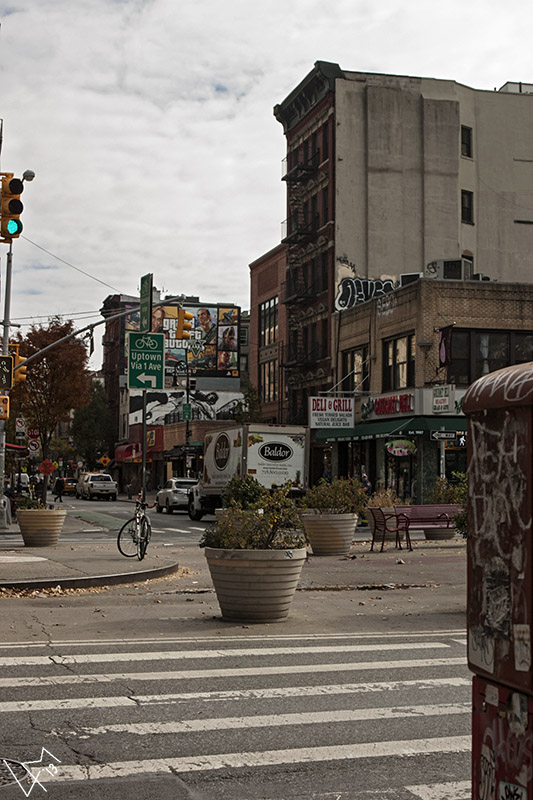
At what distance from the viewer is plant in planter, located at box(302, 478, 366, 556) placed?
831 inches

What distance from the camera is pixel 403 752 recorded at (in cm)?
Result: 591

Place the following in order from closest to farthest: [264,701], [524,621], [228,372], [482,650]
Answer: [524,621] < [482,650] < [264,701] < [228,372]

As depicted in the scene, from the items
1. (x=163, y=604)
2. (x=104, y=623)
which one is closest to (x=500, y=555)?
(x=104, y=623)

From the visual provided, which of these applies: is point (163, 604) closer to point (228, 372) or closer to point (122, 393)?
point (228, 372)

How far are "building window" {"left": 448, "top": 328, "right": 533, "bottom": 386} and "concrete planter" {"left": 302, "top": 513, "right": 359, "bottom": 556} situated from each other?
62.3 ft

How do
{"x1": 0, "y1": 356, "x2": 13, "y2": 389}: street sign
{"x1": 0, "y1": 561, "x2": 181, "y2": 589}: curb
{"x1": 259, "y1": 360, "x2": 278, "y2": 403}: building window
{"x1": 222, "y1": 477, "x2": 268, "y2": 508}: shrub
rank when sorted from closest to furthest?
{"x1": 0, "y1": 561, "x2": 181, "y2": 589}: curb < {"x1": 0, "y1": 356, "x2": 13, "y2": 389}: street sign < {"x1": 222, "y1": 477, "x2": 268, "y2": 508}: shrub < {"x1": 259, "y1": 360, "x2": 278, "y2": 403}: building window

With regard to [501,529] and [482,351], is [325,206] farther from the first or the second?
[501,529]

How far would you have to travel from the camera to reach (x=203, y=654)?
30.3 feet

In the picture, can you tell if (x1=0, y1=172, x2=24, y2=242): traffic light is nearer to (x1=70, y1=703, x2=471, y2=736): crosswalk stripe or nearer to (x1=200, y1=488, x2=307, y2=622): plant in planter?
(x1=200, y1=488, x2=307, y2=622): plant in planter

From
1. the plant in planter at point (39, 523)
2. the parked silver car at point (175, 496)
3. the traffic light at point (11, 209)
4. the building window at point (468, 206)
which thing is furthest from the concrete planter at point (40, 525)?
the building window at point (468, 206)

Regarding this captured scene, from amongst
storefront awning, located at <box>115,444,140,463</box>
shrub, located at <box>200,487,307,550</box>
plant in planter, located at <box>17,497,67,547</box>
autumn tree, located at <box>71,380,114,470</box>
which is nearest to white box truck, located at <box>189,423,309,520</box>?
plant in planter, located at <box>17,497,67,547</box>

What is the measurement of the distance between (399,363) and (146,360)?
22205 mm

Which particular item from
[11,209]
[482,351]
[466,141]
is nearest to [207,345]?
[466,141]

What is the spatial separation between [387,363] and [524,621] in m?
39.5
